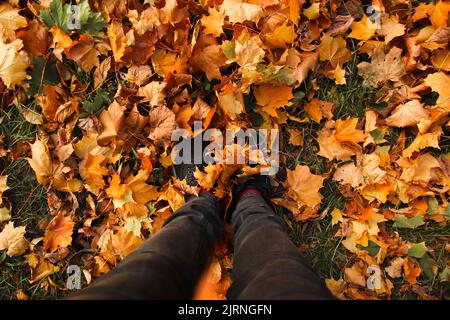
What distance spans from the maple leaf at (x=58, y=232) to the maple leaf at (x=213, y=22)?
988 millimetres

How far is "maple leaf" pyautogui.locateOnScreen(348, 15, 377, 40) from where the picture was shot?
1.45 meters

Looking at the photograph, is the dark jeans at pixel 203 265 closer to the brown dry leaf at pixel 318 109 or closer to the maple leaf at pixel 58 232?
the brown dry leaf at pixel 318 109

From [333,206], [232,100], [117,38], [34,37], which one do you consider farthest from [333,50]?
[34,37]

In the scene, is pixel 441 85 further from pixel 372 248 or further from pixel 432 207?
pixel 372 248

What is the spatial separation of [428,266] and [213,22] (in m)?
1.31

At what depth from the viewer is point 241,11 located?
4.54ft

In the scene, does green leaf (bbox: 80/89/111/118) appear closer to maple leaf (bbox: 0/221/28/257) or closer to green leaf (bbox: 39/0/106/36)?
green leaf (bbox: 39/0/106/36)

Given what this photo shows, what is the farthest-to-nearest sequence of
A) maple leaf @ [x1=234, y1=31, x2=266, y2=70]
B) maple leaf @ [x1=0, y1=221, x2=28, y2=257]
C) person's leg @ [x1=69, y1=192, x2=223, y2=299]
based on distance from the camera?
maple leaf @ [x1=0, y1=221, x2=28, y2=257] < maple leaf @ [x1=234, y1=31, x2=266, y2=70] < person's leg @ [x1=69, y1=192, x2=223, y2=299]

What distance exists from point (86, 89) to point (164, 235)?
896 millimetres

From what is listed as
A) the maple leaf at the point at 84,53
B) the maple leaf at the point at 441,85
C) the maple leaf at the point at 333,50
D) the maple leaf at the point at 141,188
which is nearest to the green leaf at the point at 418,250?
the maple leaf at the point at 441,85

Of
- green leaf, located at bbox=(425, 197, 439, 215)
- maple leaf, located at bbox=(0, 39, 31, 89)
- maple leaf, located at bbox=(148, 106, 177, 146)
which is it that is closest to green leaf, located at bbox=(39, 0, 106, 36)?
maple leaf, located at bbox=(0, 39, 31, 89)

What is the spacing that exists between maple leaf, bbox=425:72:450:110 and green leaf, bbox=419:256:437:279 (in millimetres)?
→ 619

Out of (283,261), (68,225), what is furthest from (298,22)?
(68,225)
